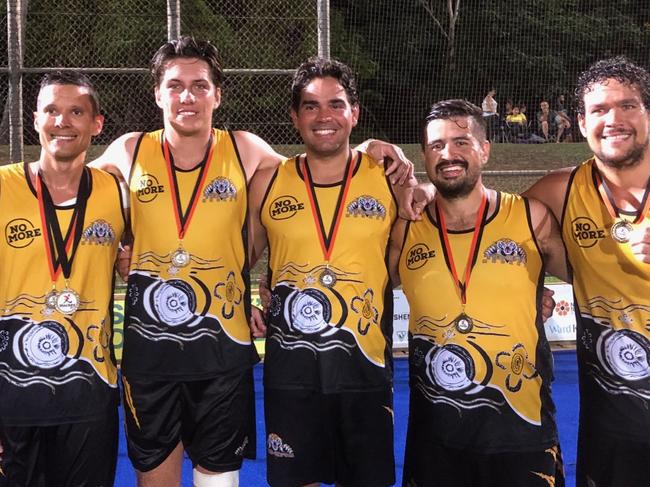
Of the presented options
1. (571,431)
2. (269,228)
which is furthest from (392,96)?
(269,228)

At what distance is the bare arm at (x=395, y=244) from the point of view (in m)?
3.28

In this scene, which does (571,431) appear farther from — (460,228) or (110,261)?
(110,261)

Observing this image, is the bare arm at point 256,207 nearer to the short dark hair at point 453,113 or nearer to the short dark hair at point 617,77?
the short dark hair at point 453,113

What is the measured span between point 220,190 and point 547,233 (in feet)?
4.62

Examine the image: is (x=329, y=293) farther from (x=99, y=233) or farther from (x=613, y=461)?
(x=613, y=461)

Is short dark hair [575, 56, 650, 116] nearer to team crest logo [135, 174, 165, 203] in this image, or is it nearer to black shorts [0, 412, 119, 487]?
team crest logo [135, 174, 165, 203]

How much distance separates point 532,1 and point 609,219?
17174 mm

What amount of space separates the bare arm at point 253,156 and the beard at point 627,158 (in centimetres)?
141

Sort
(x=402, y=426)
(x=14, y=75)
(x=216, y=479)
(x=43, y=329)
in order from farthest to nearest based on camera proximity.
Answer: (x=14, y=75) → (x=402, y=426) → (x=216, y=479) → (x=43, y=329)

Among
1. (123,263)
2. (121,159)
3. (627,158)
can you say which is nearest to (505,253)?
(627,158)

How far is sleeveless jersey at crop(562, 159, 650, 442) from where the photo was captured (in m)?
2.90

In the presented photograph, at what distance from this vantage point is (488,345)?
2.96m

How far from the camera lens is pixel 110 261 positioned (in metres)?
3.14

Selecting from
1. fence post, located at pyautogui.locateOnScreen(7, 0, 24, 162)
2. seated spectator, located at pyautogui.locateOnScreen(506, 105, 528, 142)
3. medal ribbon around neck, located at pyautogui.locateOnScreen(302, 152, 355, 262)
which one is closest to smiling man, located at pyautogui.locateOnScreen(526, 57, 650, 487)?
medal ribbon around neck, located at pyautogui.locateOnScreen(302, 152, 355, 262)
